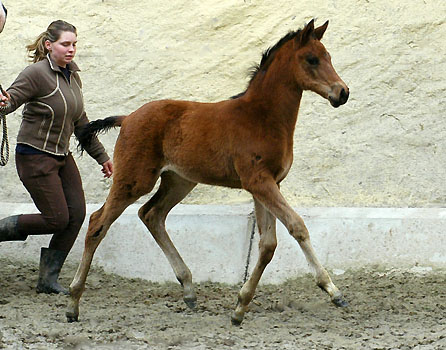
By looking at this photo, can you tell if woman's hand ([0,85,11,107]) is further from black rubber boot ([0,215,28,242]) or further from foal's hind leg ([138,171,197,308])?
foal's hind leg ([138,171,197,308])

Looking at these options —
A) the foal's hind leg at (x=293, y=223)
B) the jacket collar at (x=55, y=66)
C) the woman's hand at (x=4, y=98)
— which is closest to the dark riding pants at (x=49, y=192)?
the woman's hand at (x=4, y=98)

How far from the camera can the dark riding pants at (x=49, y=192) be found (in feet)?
18.9

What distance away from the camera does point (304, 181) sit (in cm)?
781

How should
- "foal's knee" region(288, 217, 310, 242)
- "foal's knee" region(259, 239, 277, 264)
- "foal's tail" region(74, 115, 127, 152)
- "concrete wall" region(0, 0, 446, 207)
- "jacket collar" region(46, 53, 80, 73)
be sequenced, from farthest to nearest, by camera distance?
"concrete wall" region(0, 0, 446, 207) < "foal's tail" region(74, 115, 127, 152) < "jacket collar" region(46, 53, 80, 73) < "foal's knee" region(259, 239, 277, 264) < "foal's knee" region(288, 217, 310, 242)

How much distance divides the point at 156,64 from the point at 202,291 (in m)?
4.44

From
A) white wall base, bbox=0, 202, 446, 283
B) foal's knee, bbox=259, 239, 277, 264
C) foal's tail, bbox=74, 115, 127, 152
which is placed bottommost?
white wall base, bbox=0, 202, 446, 283

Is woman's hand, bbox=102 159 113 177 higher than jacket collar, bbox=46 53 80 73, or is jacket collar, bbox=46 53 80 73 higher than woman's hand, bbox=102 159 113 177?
jacket collar, bbox=46 53 80 73

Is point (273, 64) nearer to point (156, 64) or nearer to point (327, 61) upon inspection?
point (327, 61)

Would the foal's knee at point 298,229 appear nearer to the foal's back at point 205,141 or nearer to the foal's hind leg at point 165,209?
the foal's back at point 205,141

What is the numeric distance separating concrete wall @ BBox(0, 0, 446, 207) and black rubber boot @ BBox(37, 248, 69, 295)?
1851 millimetres

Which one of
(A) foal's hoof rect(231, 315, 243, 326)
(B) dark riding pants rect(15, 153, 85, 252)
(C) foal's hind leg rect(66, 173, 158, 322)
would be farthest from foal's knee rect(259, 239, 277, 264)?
(B) dark riding pants rect(15, 153, 85, 252)

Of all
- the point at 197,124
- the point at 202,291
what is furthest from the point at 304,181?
the point at 197,124

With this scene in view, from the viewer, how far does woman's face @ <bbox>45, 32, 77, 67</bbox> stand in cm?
570

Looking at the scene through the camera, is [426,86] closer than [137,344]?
No
